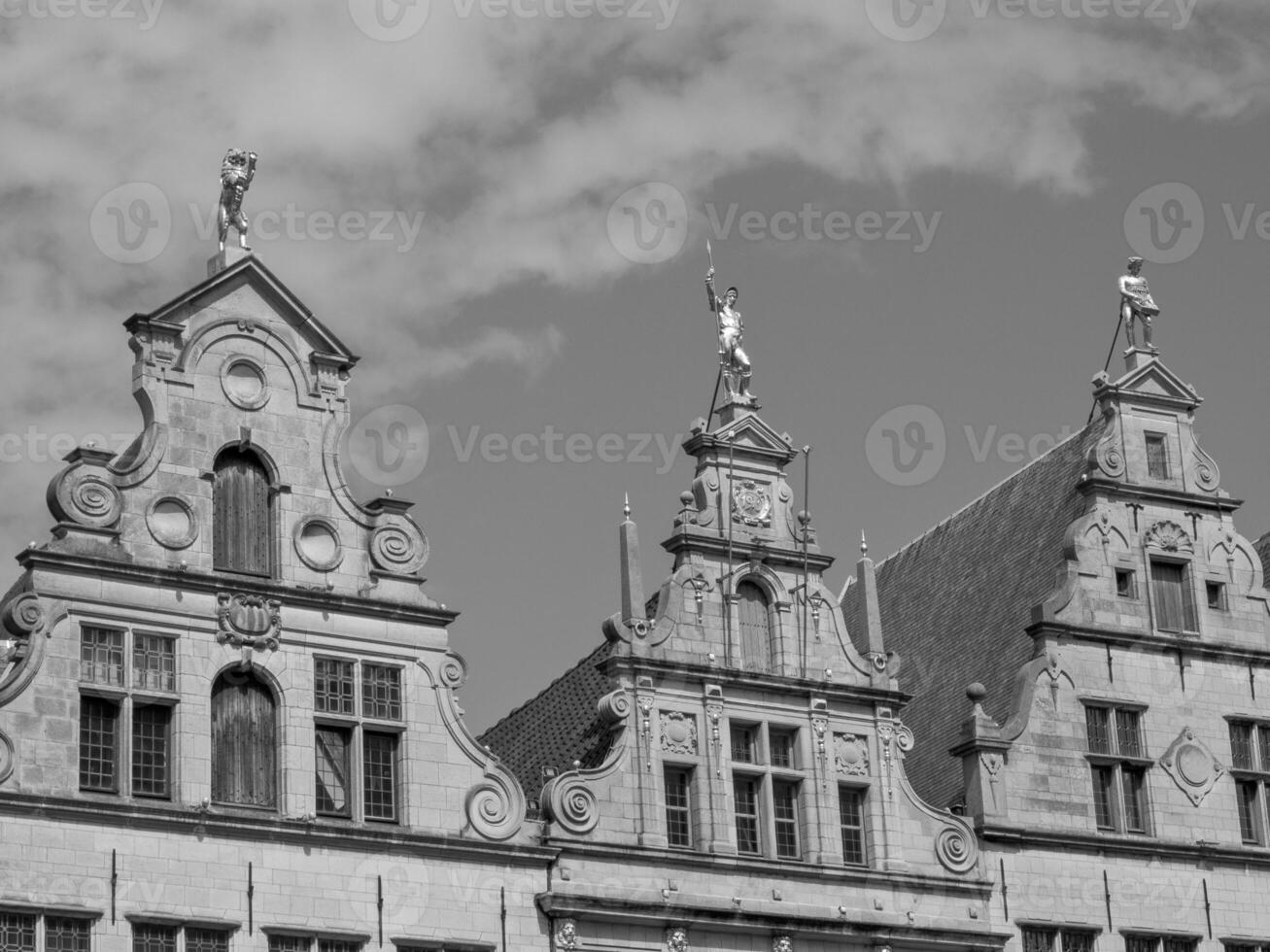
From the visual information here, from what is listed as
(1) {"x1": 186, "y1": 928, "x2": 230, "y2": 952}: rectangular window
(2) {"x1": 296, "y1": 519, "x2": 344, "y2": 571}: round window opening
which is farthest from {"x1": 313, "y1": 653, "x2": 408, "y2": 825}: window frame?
(1) {"x1": 186, "y1": 928, "x2": 230, "y2": 952}: rectangular window

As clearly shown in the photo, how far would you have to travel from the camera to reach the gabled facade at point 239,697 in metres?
35.4

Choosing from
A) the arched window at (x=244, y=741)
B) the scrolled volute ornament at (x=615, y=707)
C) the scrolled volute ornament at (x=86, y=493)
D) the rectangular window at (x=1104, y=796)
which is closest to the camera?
the scrolled volute ornament at (x=86, y=493)

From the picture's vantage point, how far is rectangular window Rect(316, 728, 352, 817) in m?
37.5

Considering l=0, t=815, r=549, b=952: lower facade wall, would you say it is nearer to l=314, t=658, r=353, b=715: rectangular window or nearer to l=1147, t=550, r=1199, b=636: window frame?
l=314, t=658, r=353, b=715: rectangular window

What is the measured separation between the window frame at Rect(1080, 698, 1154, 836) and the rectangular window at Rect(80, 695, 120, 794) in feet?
53.5

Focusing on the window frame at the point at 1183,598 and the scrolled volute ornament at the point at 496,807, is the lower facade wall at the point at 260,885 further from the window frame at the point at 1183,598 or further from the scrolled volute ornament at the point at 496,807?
the window frame at the point at 1183,598

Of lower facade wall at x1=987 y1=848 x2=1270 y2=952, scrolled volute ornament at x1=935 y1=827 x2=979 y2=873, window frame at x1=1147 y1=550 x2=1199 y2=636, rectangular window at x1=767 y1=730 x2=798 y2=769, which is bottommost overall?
lower facade wall at x1=987 y1=848 x2=1270 y2=952

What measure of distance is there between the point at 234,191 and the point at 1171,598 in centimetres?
1723

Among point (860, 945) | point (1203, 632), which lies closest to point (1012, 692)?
point (1203, 632)

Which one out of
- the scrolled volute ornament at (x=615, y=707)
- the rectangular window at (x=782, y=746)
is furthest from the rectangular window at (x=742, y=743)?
the scrolled volute ornament at (x=615, y=707)

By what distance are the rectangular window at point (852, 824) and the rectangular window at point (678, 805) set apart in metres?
2.57

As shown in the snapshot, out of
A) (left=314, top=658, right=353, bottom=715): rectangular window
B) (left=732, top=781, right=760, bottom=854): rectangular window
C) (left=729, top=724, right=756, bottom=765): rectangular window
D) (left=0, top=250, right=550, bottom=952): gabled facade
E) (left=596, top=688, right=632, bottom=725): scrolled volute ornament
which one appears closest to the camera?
(left=0, top=250, right=550, bottom=952): gabled facade

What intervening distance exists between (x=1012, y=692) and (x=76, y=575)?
1672 centimetres

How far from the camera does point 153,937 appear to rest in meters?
35.5
